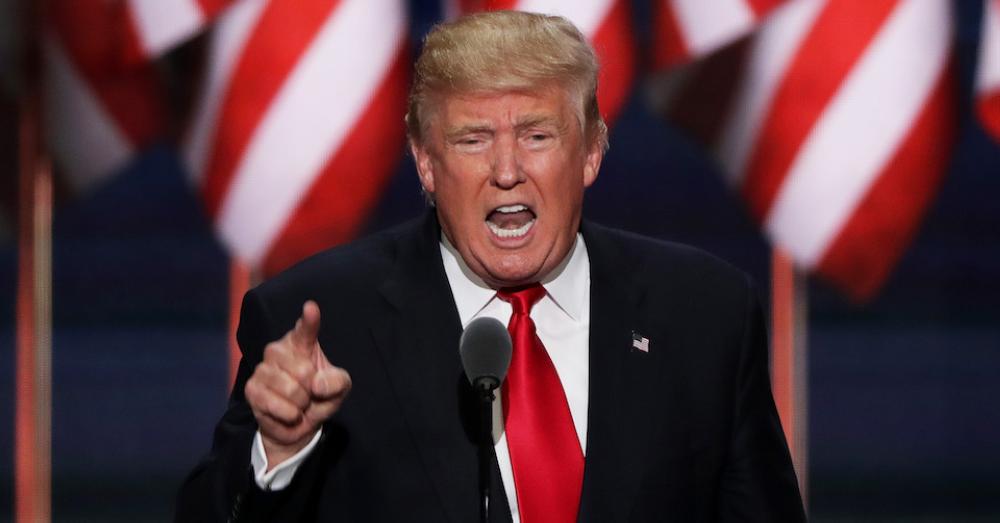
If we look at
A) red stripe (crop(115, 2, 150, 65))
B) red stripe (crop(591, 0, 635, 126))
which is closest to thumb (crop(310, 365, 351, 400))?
red stripe (crop(591, 0, 635, 126))

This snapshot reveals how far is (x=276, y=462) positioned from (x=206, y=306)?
6.15m

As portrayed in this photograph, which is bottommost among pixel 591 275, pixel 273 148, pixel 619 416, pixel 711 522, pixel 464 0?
pixel 711 522

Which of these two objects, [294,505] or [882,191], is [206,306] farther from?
[294,505]

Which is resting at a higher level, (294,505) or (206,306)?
(206,306)

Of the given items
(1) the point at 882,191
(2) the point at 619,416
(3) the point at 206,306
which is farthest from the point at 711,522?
(3) the point at 206,306

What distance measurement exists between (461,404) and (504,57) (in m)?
0.41

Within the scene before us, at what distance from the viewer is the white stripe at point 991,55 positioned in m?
3.63

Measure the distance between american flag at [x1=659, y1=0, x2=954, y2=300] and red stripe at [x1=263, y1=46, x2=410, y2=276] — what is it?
76cm

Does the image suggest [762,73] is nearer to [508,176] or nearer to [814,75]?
[814,75]

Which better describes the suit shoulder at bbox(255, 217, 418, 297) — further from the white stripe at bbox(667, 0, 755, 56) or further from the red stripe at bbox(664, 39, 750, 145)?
the red stripe at bbox(664, 39, 750, 145)

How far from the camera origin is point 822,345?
7.28 m

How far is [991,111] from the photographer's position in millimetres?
3660

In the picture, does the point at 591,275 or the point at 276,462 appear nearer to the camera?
the point at 276,462

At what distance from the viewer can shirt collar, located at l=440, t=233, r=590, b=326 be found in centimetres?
203
